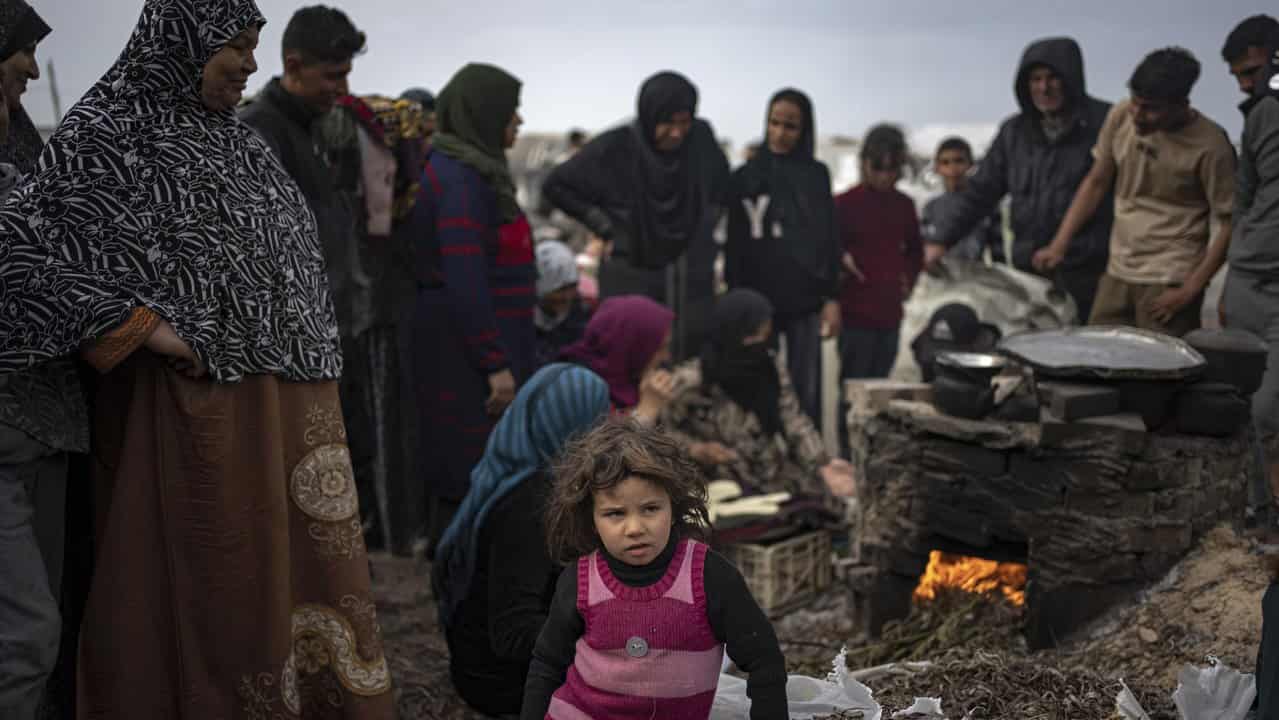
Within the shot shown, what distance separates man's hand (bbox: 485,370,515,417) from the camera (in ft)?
12.8

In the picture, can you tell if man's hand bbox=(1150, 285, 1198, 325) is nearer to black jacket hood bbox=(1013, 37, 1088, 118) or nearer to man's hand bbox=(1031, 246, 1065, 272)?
man's hand bbox=(1031, 246, 1065, 272)

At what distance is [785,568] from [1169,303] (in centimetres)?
168

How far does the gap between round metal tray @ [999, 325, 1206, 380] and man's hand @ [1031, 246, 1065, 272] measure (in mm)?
918

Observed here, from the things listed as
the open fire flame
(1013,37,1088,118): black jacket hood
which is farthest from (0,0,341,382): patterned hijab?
(1013,37,1088,118): black jacket hood

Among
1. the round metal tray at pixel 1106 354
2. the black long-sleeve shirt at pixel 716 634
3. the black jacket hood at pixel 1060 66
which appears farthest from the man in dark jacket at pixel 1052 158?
the black long-sleeve shirt at pixel 716 634

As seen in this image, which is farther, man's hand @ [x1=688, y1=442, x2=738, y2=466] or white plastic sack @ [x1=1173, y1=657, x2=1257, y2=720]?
man's hand @ [x1=688, y1=442, x2=738, y2=466]

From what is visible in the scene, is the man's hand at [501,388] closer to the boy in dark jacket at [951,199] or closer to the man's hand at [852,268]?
the man's hand at [852,268]

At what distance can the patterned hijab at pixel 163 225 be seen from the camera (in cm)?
208

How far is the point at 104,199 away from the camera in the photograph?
7.04 ft

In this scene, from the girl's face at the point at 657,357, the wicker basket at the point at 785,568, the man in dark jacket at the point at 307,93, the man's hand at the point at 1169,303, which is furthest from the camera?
the girl's face at the point at 657,357

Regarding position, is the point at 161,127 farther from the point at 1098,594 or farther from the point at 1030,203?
the point at 1030,203

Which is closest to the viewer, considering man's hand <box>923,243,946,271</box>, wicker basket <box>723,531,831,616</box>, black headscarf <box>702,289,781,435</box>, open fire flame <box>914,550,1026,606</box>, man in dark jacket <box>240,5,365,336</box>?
man in dark jacket <box>240,5,365,336</box>

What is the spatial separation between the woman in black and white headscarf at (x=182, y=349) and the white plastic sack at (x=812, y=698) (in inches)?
37.6

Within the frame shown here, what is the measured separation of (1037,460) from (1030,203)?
1.66 metres
